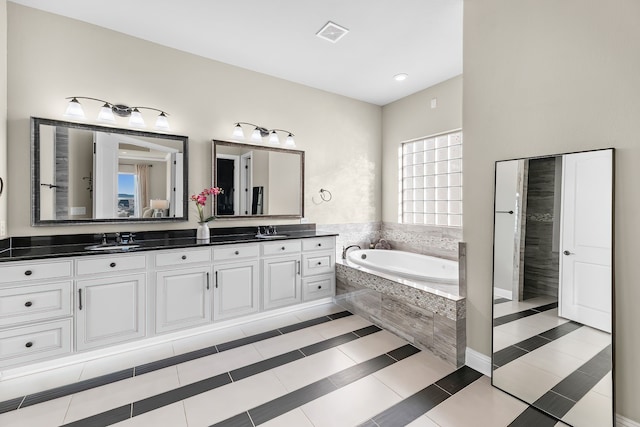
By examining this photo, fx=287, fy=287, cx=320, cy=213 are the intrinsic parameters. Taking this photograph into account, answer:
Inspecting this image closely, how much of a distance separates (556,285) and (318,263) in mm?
2262

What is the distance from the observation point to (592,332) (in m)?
1.56

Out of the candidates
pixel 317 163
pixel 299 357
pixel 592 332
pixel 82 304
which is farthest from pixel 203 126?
pixel 592 332

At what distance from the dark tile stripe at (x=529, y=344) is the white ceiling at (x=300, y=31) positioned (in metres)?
2.46

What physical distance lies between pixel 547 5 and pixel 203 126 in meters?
3.06

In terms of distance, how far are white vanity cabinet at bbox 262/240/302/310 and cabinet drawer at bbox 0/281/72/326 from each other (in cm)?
161

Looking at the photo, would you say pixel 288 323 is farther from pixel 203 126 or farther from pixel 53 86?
pixel 53 86

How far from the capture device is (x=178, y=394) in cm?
191

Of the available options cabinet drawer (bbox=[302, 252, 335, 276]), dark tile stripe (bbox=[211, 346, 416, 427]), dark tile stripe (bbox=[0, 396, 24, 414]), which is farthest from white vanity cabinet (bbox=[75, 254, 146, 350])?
cabinet drawer (bbox=[302, 252, 335, 276])

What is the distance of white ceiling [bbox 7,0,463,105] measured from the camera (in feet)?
7.73

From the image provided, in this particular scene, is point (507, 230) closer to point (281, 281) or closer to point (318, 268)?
point (318, 268)

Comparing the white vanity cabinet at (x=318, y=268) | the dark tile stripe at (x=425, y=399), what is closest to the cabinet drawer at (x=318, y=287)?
the white vanity cabinet at (x=318, y=268)

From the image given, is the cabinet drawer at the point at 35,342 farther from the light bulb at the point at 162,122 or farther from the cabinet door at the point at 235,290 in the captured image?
the light bulb at the point at 162,122

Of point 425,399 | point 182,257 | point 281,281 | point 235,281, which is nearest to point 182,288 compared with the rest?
point 182,257

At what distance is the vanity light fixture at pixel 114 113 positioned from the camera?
2.49m
